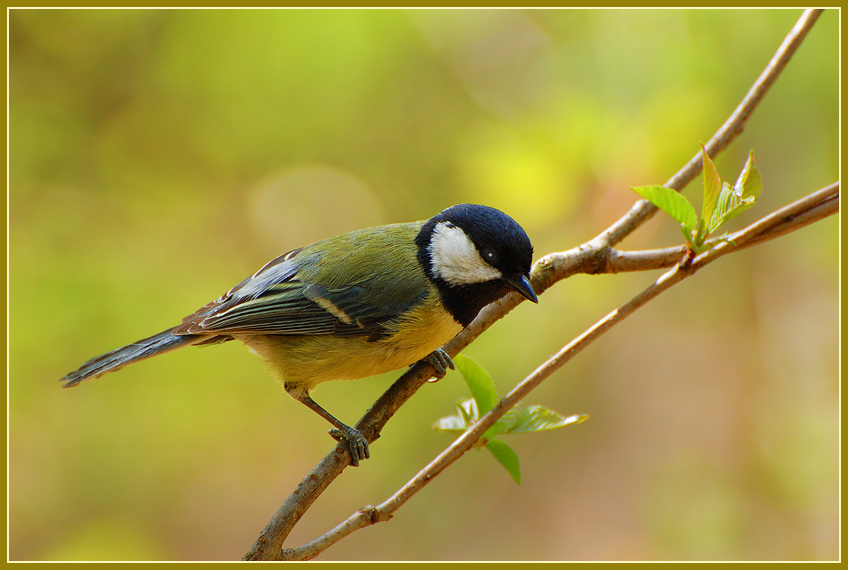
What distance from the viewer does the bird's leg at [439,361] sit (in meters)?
1.76

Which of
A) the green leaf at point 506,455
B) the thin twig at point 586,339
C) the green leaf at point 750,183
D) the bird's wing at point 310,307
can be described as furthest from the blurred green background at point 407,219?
the green leaf at point 506,455

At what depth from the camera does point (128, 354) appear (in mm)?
1951

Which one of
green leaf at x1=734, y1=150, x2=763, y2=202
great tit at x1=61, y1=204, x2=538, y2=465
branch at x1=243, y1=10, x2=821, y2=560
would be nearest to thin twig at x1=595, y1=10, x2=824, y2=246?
branch at x1=243, y1=10, x2=821, y2=560

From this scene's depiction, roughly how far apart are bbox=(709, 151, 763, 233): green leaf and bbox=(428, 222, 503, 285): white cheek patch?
63cm

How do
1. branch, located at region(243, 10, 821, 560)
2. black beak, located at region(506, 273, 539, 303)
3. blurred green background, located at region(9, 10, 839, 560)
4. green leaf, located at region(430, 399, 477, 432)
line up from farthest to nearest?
blurred green background, located at region(9, 10, 839, 560), black beak, located at region(506, 273, 539, 303), green leaf, located at region(430, 399, 477, 432), branch, located at region(243, 10, 821, 560)

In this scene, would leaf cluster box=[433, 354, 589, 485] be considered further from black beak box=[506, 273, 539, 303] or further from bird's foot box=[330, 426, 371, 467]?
black beak box=[506, 273, 539, 303]

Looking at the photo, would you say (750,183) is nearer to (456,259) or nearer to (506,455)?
(506,455)

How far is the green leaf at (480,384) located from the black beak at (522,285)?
0.34 meters

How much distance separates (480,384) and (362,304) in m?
0.71

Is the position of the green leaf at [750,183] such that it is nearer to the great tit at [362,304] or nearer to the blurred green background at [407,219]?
the great tit at [362,304]

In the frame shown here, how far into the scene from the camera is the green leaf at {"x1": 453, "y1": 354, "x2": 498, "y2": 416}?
1267mm

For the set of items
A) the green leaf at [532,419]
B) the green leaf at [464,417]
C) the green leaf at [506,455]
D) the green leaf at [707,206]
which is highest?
the green leaf at [707,206]

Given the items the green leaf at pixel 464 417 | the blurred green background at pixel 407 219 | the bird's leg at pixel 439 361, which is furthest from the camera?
the blurred green background at pixel 407 219

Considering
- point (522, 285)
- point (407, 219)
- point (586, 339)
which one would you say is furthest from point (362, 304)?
point (407, 219)
